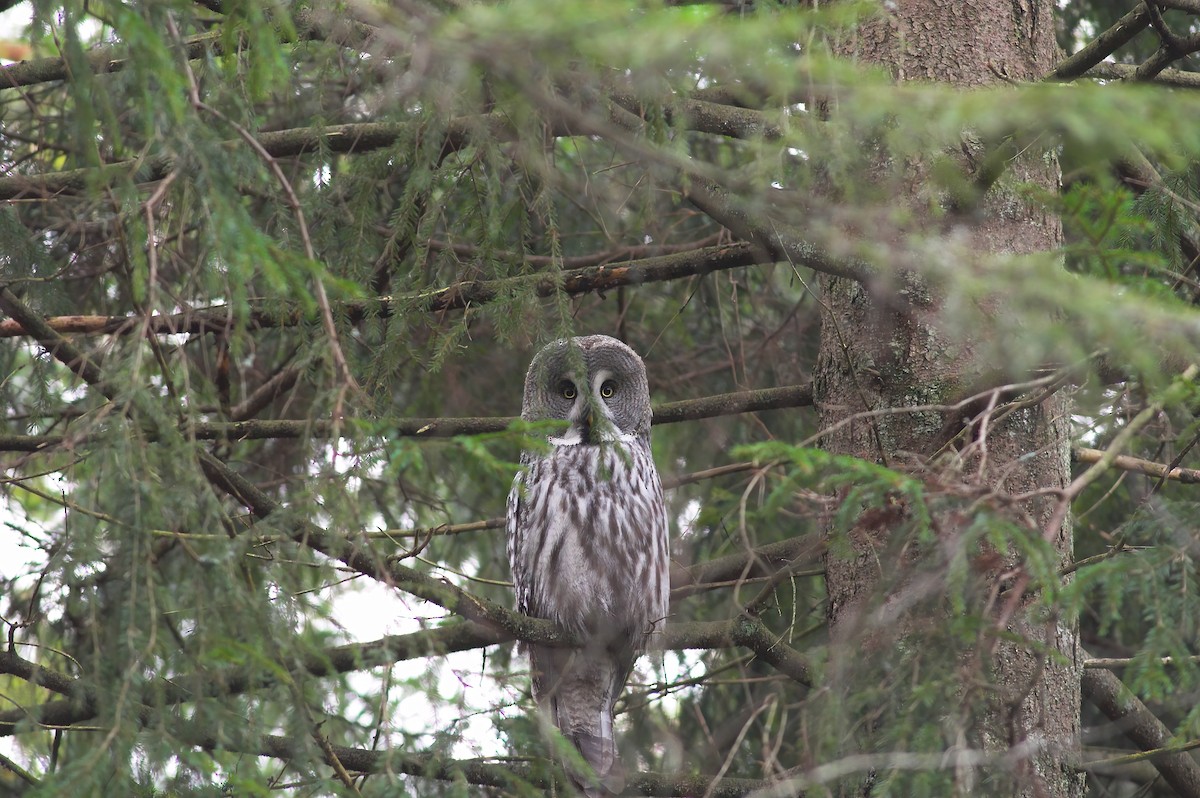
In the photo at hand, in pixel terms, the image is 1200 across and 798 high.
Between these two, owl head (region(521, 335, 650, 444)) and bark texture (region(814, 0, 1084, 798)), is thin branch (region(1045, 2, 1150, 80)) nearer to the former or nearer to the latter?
bark texture (region(814, 0, 1084, 798))

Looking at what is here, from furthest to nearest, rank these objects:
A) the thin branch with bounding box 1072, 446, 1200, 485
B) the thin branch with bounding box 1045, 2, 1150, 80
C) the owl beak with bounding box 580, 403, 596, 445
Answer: the owl beak with bounding box 580, 403, 596, 445 < the thin branch with bounding box 1072, 446, 1200, 485 < the thin branch with bounding box 1045, 2, 1150, 80

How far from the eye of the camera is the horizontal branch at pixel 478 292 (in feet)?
9.81

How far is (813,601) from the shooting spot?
438 cm

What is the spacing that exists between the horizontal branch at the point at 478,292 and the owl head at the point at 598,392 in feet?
1.68

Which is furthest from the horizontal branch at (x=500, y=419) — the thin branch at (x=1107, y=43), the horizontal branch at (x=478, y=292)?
the thin branch at (x=1107, y=43)

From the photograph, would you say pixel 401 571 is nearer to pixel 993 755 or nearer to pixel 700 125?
pixel 993 755

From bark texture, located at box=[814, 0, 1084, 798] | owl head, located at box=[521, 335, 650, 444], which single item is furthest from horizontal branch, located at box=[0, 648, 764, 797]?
owl head, located at box=[521, 335, 650, 444]

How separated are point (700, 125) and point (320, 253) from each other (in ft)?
3.52

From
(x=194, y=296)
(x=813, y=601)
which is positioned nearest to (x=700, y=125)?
(x=194, y=296)

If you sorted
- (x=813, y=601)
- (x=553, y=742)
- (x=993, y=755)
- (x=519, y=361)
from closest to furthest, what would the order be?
(x=993, y=755)
(x=553, y=742)
(x=813, y=601)
(x=519, y=361)

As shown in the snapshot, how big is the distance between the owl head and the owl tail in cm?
75

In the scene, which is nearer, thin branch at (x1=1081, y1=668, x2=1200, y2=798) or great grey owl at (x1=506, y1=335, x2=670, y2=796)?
thin branch at (x1=1081, y1=668, x2=1200, y2=798)

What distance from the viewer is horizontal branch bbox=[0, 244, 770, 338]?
9.81ft

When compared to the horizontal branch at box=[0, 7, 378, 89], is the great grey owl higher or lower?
lower
